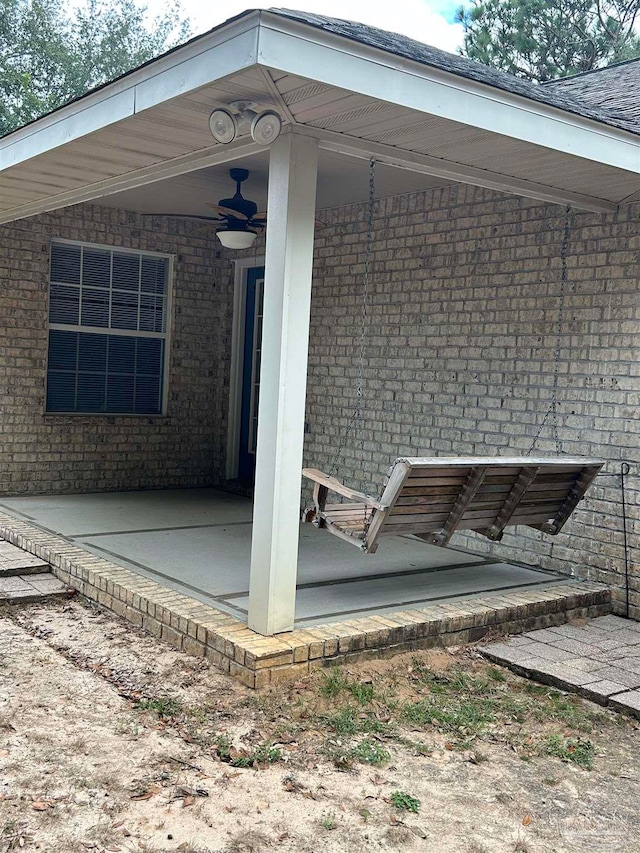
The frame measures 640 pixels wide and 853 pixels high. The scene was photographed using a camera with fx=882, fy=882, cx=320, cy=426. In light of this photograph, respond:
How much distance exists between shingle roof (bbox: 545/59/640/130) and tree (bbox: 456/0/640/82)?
13220 millimetres

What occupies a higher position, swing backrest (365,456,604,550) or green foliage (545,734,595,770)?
swing backrest (365,456,604,550)

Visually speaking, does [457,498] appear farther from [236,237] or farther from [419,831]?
[236,237]

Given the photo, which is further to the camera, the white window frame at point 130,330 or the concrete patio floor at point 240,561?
the white window frame at point 130,330

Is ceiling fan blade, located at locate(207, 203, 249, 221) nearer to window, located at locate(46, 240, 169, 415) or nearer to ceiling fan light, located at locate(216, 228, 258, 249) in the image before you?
ceiling fan light, located at locate(216, 228, 258, 249)

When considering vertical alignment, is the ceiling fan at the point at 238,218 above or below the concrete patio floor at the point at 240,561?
above

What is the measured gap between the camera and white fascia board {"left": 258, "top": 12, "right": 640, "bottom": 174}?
3.59 metres

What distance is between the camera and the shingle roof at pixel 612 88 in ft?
19.7

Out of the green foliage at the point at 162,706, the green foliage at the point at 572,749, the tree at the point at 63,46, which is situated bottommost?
the green foliage at the point at 572,749

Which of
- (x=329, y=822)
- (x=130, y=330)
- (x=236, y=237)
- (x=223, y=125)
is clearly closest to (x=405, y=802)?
(x=329, y=822)

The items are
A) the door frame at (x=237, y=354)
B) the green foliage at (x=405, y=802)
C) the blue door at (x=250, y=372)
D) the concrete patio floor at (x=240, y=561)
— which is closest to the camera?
the green foliage at (x=405, y=802)

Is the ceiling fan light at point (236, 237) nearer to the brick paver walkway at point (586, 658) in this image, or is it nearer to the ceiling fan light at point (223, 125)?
the ceiling fan light at point (223, 125)

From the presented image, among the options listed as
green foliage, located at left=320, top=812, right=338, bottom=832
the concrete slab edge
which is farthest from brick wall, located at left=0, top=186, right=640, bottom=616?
green foliage, located at left=320, top=812, right=338, bottom=832

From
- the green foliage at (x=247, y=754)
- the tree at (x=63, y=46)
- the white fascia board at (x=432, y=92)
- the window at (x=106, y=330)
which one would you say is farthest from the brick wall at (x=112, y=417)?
the tree at (x=63, y=46)

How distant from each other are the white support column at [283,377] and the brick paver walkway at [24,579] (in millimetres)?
1769
